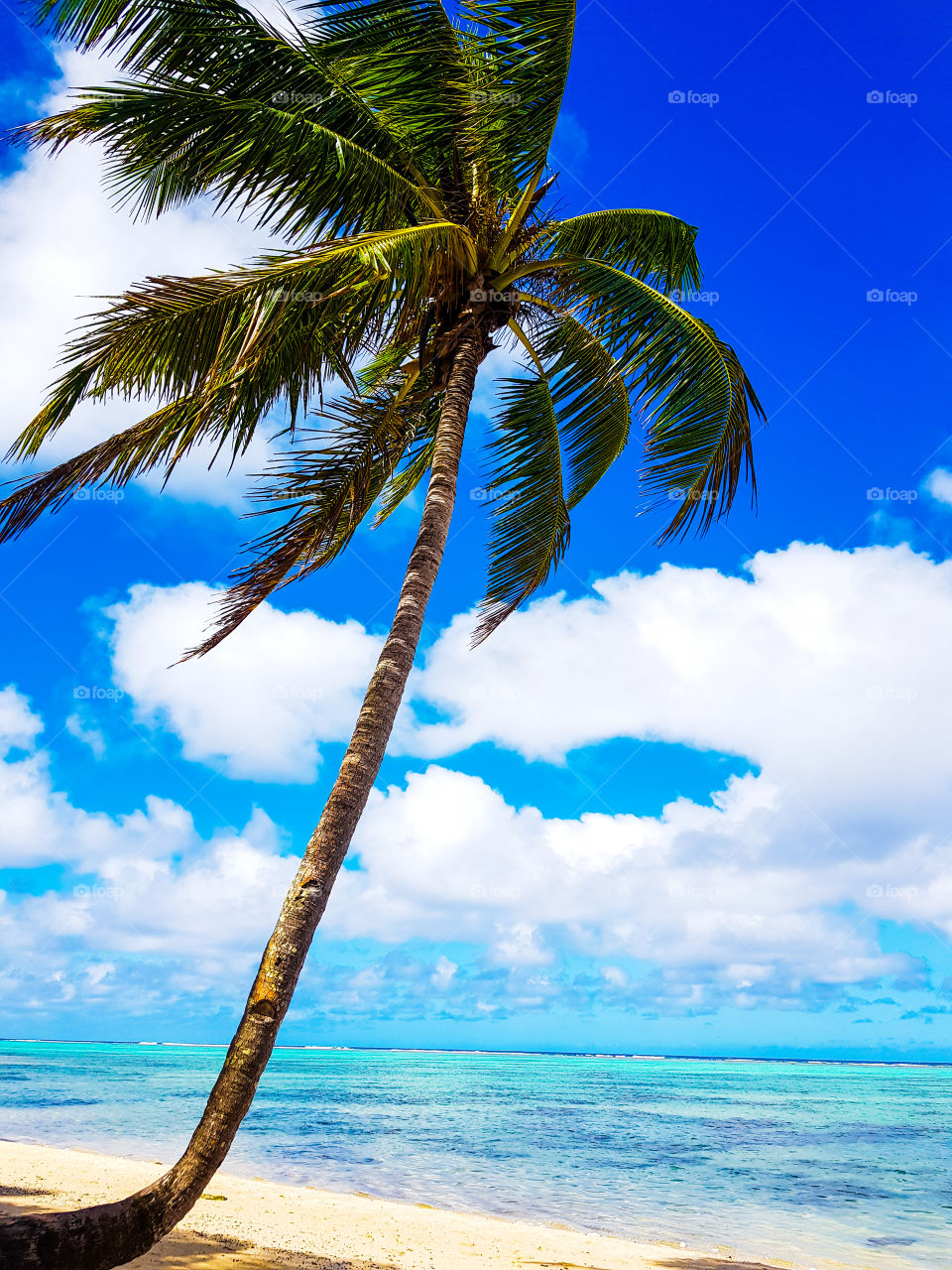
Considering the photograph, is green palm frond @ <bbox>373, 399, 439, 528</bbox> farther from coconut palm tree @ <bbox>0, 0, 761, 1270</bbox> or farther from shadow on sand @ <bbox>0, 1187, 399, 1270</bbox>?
shadow on sand @ <bbox>0, 1187, 399, 1270</bbox>

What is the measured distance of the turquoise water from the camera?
11141 millimetres

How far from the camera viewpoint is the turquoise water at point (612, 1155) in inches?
439

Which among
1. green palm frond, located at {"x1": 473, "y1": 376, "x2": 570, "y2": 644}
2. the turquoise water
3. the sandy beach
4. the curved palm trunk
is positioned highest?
green palm frond, located at {"x1": 473, "y1": 376, "x2": 570, "y2": 644}

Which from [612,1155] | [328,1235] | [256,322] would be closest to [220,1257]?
[328,1235]

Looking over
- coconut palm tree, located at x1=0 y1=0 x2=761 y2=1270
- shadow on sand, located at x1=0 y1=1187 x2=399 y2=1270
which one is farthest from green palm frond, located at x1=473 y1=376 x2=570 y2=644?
shadow on sand, located at x1=0 y1=1187 x2=399 y2=1270

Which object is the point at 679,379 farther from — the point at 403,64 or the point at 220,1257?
the point at 220,1257

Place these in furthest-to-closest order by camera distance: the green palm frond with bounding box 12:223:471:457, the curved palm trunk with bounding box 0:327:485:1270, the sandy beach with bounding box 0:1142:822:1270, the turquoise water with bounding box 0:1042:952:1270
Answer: the turquoise water with bounding box 0:1042:952:1270, the sandy beach with bounding box 0:1142:822:1270, the green palm frond with bounding box 12:223:471:457, the curved palm trunk with bounding box 0:327:485:1270

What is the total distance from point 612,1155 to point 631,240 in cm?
1773

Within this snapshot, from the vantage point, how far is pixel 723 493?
267 inches

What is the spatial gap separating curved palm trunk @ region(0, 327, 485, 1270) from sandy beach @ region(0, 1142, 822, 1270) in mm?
2697

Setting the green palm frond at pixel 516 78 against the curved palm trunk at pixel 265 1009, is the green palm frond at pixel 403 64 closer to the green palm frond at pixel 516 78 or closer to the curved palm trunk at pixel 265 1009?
the green palm frond at pixel 516 78

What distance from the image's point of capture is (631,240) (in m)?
7.16

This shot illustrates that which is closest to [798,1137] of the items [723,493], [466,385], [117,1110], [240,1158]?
[240,1158]

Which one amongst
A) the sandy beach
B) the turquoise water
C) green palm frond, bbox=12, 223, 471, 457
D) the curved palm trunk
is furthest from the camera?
the turquoise water
